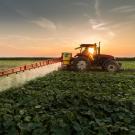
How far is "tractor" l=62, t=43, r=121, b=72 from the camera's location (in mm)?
24406

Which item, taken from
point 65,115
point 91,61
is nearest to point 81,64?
point 91,61

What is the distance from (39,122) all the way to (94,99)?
10.5 feet

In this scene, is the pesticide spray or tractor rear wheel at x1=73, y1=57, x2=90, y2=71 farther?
tractor rear wheel at x1=73, y1=57, x2=90, y2=71

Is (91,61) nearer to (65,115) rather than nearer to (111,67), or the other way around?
(111,67)

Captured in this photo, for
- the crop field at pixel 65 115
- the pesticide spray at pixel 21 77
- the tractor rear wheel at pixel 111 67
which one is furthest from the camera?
the tractor rear wheel at pixel 111 67

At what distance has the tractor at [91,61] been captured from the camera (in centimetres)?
2441

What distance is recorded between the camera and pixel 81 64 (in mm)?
24391

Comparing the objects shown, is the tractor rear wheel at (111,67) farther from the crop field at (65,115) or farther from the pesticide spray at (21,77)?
the crop field at (65,115)

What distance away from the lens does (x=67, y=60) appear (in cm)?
2622

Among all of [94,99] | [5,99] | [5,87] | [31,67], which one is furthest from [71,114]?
[31,67]

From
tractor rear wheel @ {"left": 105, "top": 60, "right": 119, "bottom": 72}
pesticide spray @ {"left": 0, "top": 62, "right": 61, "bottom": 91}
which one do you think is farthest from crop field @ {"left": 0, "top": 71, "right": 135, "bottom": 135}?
tractor rear wheel @ {"left": 105, "top": 60, "right": 119, "bottom": 72}

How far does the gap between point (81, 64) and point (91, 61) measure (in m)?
0.84

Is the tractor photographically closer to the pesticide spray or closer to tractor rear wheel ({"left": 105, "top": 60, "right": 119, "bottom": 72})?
tractor rear wheel ({"left": 105, "top": 60, "right": 119, "bottom": 72})

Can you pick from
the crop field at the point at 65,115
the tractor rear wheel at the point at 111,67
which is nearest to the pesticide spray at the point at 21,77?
the crop field at the point at 65,115
